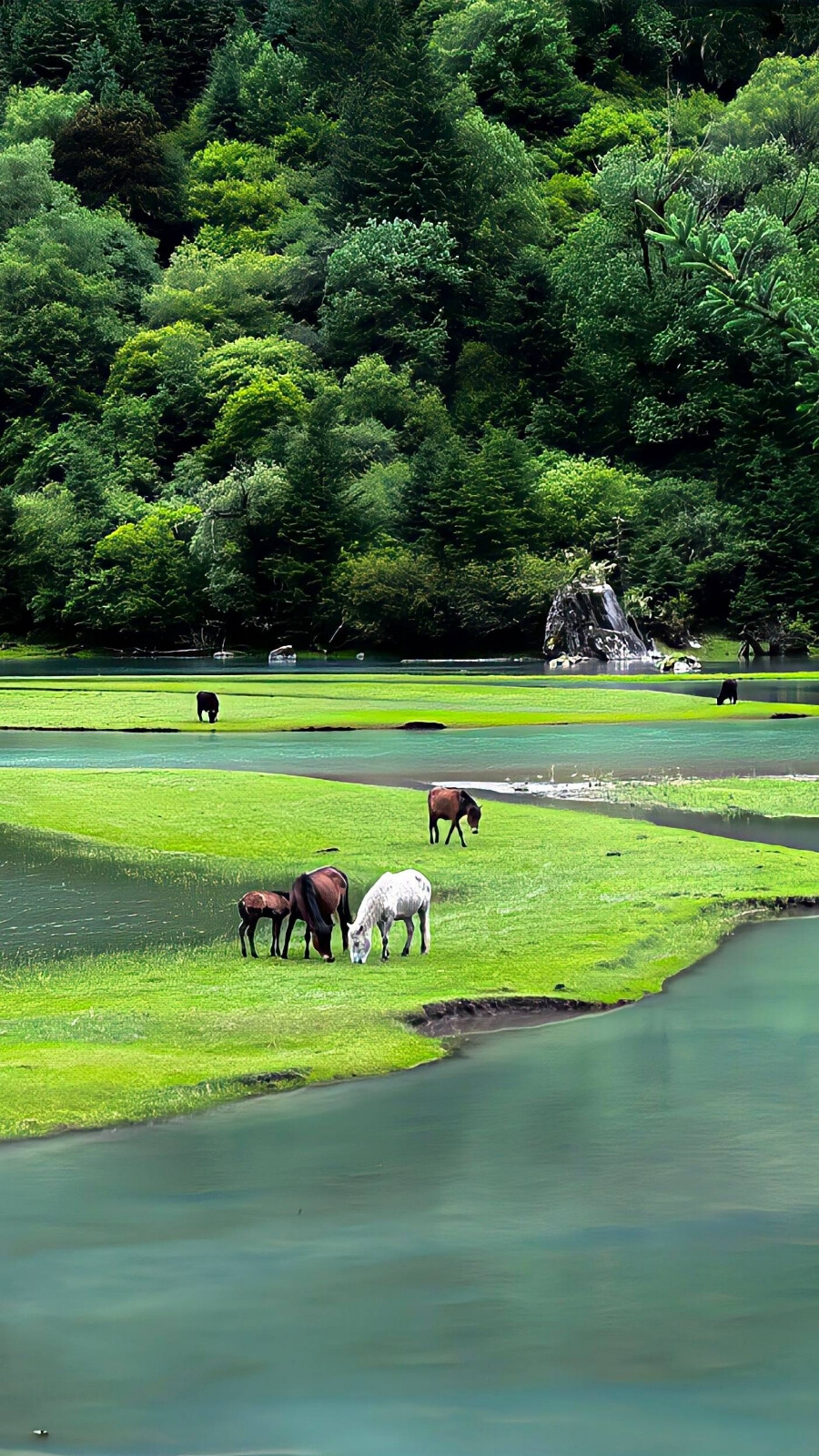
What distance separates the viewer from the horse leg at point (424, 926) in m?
15.0

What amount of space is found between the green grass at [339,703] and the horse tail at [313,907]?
2981cm

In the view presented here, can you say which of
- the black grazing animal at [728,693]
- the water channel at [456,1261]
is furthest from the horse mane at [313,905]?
the black grazing animal at [728,693]

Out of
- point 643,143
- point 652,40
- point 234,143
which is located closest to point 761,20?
point 652,40

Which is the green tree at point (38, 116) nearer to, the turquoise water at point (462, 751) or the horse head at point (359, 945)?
the turquoise water at point (462, 751)

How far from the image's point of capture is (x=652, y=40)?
15438 cm

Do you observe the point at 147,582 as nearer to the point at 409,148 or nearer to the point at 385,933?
the point at 409,148

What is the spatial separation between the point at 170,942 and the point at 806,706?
37770 mm

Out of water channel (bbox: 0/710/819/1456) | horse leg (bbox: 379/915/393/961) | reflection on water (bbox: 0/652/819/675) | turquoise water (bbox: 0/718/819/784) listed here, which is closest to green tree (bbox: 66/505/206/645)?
reflection on water (bbox: 0/652/819/675)

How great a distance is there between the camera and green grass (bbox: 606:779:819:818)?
1017 inches

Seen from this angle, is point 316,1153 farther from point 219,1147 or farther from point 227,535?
point 227,535

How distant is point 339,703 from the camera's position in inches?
2153

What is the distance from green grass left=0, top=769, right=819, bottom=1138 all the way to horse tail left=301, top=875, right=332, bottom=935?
13.7 inches

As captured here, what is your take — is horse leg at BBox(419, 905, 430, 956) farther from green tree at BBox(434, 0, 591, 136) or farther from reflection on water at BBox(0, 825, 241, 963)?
green tree at BBox(434, 0, 591, 136)

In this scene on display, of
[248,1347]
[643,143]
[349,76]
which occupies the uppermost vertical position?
[349,76]
